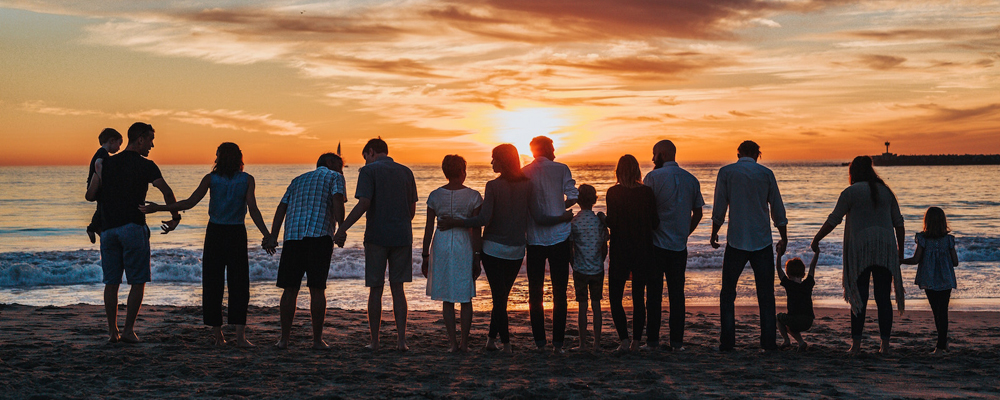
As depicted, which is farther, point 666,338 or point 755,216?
point 666,338

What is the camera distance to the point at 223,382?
4508 millimetres

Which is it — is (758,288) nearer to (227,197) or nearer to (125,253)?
(227,197)

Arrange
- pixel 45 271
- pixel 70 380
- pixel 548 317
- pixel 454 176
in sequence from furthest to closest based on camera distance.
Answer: pixel 45 271 < pixel 548 317 < pixel 454 176 < pixel 70 380

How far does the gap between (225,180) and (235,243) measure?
0.53 m

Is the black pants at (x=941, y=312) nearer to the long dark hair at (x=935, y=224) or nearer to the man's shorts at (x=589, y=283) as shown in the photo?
the long dark hair at (x=935, y=224)

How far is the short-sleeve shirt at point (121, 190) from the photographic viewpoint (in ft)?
18.2

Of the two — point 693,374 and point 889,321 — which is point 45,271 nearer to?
point 693,374

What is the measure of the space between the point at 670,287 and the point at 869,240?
5.43ft

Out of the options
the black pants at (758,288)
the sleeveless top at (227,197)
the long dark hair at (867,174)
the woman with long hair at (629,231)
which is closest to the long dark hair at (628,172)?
the woman with long hair at (629,231)

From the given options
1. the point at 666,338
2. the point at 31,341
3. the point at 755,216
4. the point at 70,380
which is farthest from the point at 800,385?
the point at 31,341

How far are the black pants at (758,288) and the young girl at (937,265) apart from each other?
1.21 meters

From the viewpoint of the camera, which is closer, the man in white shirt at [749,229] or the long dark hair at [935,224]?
the man in white shirt at [749,229]

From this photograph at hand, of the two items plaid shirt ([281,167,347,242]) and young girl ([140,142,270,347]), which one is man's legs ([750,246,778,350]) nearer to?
plaid shirt ([281,167,347,242])

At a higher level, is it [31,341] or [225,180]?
[225,180]
